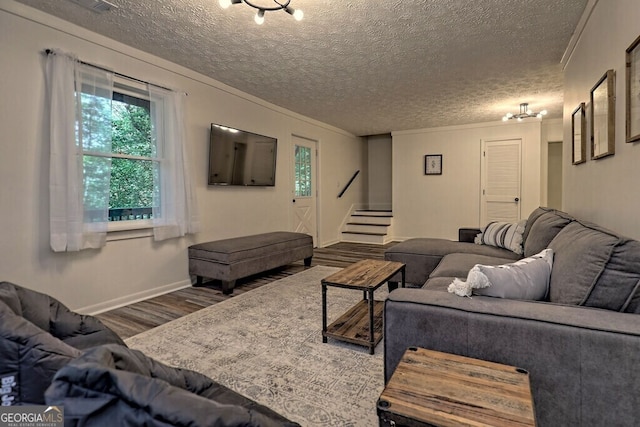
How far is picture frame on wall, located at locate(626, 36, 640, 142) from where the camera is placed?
1.60 metres

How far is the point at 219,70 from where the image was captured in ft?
12.3

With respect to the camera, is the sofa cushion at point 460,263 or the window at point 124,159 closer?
the sofa cushion at point 460,263

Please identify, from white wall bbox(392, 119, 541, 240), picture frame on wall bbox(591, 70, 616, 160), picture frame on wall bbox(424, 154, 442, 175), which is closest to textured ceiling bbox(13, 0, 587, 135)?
picture frame on wall bbox(591, 70, 616, 160)

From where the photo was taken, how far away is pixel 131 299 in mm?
3248

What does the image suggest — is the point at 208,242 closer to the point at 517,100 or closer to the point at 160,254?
the point at 160,254

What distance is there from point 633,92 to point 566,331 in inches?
51.9

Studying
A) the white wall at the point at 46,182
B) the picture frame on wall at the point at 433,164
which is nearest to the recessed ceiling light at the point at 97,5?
the white wall at the point at 46,182

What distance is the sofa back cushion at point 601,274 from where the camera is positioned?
1.24m

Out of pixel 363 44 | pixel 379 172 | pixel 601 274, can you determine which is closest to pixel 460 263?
pixel 601 274

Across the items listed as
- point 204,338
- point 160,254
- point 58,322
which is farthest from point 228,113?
point 58,322

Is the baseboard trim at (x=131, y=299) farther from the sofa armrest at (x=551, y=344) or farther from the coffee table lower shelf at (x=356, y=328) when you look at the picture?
the sofa armrest at (x=551, y=344)

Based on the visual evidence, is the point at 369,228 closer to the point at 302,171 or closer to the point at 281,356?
the point at 302,171

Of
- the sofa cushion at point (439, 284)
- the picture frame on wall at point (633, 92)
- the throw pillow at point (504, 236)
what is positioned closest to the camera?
the picture frame on wall at point (633, 92)

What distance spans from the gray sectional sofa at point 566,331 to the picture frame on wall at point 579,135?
146 cm
